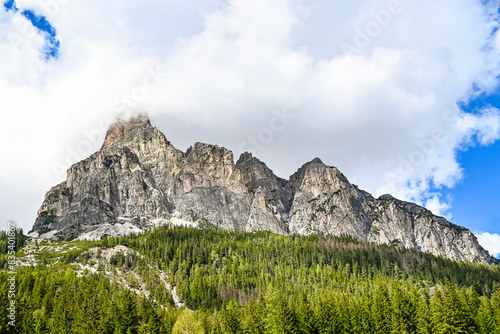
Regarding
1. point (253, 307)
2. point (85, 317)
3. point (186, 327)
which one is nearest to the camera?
point (186, 327)

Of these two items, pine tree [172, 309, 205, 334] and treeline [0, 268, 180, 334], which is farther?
pine tree [172, 309, 205, 334]

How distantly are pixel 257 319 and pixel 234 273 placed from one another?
272ft

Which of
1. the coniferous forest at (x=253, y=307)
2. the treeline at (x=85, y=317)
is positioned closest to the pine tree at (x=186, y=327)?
the coniferous forest at (x=253, y=307)

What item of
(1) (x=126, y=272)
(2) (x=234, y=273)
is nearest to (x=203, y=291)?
(2) (x=234, y=273)

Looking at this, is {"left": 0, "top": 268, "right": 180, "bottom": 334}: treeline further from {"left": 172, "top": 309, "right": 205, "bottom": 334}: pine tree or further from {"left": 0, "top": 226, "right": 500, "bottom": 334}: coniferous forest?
{"left": 172, "top": 309, "right": 205, "bottom": 334}: pine tree

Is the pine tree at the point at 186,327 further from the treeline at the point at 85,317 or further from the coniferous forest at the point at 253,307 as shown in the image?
the treeline at the point at 85,317

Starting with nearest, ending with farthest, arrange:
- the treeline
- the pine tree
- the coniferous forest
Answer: the treeline → the coniferous forest → the pine tree

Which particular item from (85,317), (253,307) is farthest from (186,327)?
(253,307)

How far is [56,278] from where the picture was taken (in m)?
133

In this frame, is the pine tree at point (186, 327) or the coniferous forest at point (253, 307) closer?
the coniferous forest at point (253, 307)

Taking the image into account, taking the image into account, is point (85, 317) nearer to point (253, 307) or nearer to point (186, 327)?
point (186, 327)

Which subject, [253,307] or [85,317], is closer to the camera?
[85,317]

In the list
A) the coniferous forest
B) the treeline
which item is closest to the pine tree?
the coniferous forest

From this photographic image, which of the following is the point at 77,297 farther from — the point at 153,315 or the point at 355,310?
the point at 355,310
